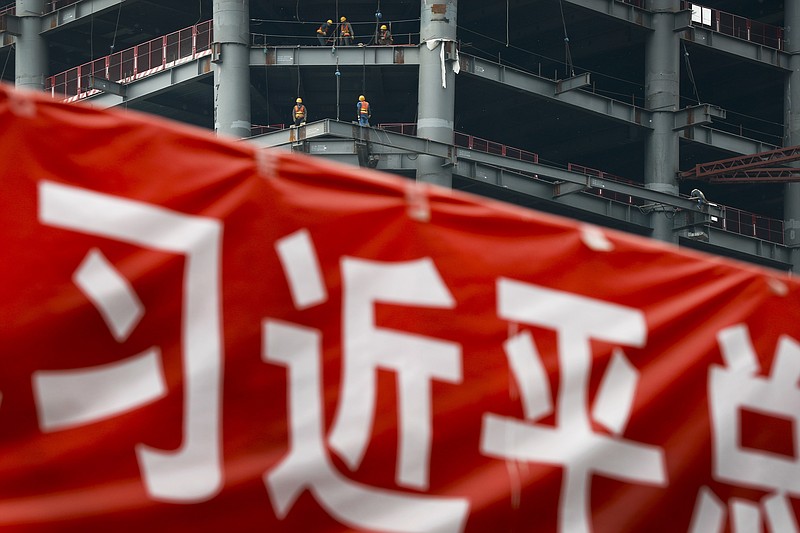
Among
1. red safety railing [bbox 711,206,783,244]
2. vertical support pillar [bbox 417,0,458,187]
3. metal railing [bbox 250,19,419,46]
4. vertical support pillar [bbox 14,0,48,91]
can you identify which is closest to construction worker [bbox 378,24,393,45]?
metal railing [bbox 250,19,419,46]

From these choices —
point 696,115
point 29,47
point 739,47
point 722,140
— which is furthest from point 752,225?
point 29,47

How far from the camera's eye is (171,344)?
291cm

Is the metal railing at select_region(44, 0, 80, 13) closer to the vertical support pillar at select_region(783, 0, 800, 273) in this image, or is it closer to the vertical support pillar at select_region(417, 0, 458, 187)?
the vertical support pillar at select_region(417, 0, 458, 187)

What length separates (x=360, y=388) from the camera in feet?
10.3

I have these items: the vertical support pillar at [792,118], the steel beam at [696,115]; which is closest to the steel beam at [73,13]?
the steel beam at [696,115]

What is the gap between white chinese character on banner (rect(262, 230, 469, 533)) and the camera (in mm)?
3039

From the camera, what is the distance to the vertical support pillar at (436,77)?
1614 inches

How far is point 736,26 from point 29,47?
30097 mm

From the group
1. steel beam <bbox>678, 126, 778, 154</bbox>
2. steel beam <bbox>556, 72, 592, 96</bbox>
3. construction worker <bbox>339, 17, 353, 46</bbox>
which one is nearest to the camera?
steel beam <bbox>556, 72, 592, 96</bbox>

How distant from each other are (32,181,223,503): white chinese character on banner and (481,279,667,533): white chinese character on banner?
0.84 meters

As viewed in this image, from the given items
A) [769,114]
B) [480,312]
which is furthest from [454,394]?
[769,114]

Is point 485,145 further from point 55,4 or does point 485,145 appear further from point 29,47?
point 55,4

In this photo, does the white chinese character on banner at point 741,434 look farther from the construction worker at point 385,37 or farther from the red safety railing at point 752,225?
the red safety railing at point 752,225

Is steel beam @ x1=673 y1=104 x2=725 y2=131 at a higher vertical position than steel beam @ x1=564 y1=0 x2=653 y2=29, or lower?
lower
